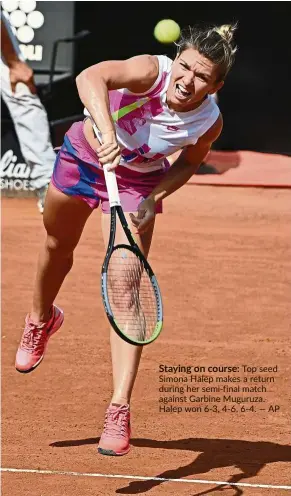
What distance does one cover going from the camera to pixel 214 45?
4.53 meters

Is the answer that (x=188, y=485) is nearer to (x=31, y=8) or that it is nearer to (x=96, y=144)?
(x=96, y=144)

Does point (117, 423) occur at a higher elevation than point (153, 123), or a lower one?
lower

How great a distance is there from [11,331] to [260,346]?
5.68 ft

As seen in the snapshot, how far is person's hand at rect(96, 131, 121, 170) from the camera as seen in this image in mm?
4246

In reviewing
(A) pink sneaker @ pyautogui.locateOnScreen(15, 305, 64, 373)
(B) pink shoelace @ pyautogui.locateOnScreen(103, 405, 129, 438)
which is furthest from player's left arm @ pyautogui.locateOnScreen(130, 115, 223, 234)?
(A) pink sneaker @ pyautogui.locateOnScreen(15, 305, 64, 373)

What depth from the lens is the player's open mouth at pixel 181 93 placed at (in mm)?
4559

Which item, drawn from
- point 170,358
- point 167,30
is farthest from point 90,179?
point 167,30

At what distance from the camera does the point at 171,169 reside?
5.06 meters

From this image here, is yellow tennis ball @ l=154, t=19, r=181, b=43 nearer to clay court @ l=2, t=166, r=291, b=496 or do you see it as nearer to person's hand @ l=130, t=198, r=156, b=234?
clay court @ l=2, t=166, r=291, b=496

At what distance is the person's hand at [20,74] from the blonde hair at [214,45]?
267 inches

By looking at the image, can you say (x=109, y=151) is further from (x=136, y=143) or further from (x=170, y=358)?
(x=170, y=358)

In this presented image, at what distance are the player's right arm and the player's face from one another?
3.8 inches

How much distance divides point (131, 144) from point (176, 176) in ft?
0.99

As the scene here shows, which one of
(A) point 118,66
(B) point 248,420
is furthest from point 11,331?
(A) point 118,66
